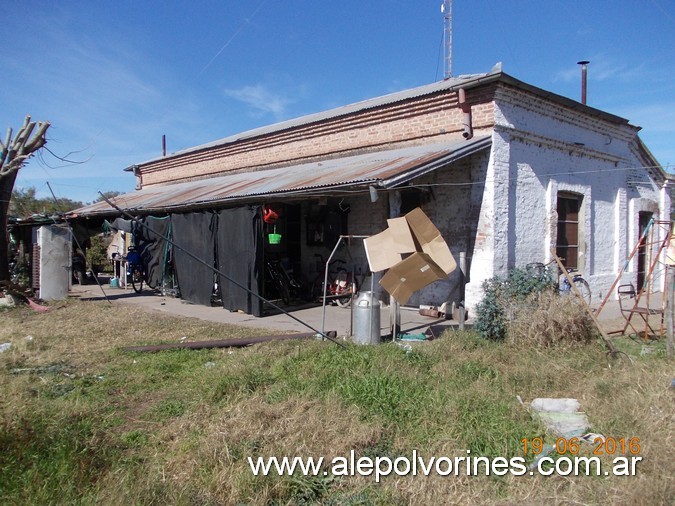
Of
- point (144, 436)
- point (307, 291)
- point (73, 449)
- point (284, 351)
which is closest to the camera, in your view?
point (73, 449)

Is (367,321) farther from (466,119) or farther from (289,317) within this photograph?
(466,119)

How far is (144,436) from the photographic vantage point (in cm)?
415

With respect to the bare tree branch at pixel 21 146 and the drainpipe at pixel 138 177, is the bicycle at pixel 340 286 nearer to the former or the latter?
the bare tree branch at pixel 21 146

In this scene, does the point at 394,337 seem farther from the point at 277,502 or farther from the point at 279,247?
the point at 279,247

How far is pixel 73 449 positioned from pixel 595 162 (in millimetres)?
12330

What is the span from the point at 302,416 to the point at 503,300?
428 centimetres

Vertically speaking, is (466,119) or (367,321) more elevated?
(466,119)

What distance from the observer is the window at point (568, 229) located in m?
11.1

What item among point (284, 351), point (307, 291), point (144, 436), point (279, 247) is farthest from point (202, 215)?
point (144, 436)

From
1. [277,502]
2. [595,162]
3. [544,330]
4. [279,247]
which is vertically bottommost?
[277,502]

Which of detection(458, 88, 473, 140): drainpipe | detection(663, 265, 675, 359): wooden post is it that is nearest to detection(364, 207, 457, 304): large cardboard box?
detection(663, 265, 675, 359): wooden post

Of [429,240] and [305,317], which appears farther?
[305,317]

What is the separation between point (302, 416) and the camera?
429 centimetres
